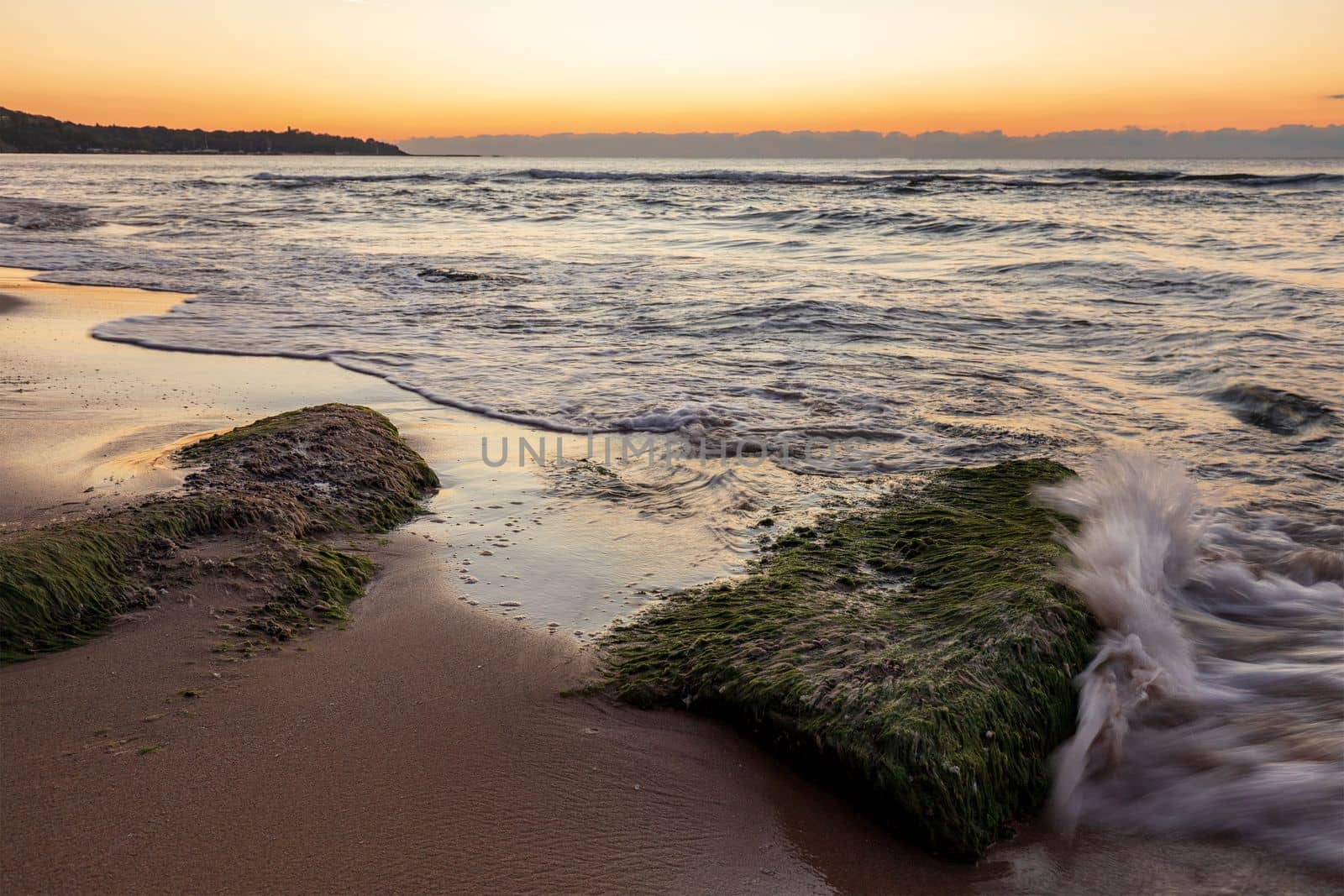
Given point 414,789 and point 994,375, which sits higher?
point 994,375

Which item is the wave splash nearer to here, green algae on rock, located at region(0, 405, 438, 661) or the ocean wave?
green algae on rock, located at region(0, 405, 438, 661)

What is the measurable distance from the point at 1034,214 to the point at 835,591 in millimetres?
20974

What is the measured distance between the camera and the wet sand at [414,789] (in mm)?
→ 1912

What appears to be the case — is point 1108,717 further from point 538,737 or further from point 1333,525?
point 1333,525

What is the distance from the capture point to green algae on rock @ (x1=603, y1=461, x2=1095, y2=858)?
220 centimetres

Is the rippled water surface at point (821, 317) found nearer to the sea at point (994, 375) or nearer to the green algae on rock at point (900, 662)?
the sea at point (994, 375)

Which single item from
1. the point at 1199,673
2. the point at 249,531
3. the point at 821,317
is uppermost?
the point at 821,317

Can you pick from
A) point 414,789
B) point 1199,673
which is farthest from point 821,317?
point 414,789

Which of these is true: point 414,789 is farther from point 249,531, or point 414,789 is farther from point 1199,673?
point 1199,673

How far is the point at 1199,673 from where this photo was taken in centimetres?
285

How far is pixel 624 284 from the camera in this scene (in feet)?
38.2

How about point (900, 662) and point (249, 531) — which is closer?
point (900, 662)

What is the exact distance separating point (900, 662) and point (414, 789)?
4.46 ft

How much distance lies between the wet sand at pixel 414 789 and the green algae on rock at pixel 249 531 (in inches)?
5.1
